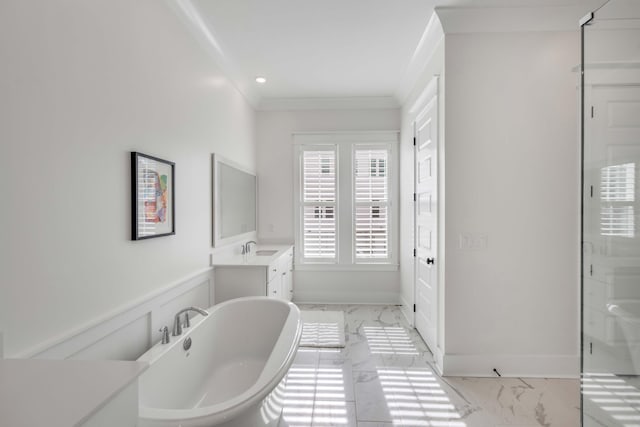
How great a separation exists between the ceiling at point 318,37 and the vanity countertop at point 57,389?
2285mm

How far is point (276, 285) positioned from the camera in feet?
10.9

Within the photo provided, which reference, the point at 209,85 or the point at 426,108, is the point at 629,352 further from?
the point at 209,85

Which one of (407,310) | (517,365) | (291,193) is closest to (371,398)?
(517,365)

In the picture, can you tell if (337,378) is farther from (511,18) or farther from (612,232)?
(511,18)

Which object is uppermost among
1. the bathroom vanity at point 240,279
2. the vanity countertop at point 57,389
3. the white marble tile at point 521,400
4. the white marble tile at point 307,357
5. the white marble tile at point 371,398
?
the vanity countertop at point 57,389

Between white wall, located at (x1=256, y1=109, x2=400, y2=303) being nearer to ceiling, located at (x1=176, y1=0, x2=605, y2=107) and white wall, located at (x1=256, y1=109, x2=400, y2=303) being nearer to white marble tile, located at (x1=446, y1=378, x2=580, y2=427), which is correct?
ceiling, located at (x1=176, y1=0, x2=605, y2=107)

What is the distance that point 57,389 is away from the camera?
73cm

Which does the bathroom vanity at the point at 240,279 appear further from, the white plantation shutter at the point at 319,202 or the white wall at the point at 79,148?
the white plantation shutter at the point at 319,202

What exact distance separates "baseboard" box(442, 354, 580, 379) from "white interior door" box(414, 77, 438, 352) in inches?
12.3

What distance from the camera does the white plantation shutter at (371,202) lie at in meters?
4.45

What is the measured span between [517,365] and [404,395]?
3.20 feet

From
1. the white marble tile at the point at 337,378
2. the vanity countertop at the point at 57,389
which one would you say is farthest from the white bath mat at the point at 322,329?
the vanity countertop at the point at 57,389

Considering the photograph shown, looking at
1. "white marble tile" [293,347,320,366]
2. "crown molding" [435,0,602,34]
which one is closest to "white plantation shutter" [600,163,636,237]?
"crown molding" [435,0,602,34]

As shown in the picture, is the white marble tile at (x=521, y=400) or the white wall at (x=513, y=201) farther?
the white wall at (x=513, y=201)
